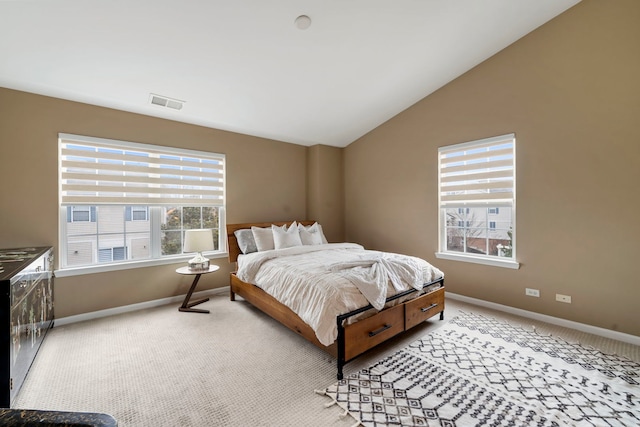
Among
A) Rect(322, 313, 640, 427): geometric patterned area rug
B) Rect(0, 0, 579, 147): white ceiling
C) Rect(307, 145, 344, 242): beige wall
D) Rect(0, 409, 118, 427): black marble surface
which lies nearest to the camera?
Rect(0, 409, 118, 427): black marble surface

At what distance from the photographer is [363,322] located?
90.5 inches

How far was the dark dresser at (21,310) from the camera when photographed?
5.79ft

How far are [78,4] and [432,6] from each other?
9.82ft

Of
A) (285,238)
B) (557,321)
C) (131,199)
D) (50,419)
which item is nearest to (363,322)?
(50,419)

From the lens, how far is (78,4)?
2.11m

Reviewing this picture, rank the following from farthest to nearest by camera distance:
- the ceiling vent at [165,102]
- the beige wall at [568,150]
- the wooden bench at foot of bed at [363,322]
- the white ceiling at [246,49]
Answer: the ceiling vent at [165,102]
the beige wall at [568,150]
the white ceiling at [246,49]
the wooden bench at foot of bed at [363,322]

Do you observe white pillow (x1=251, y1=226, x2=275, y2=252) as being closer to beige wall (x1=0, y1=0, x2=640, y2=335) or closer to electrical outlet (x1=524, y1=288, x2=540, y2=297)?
beige wall (x1=0, y1=0, x2=640, y2=335)

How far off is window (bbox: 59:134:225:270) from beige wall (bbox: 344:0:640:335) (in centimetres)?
346

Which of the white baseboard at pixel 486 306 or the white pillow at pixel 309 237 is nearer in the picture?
the white baseboard at pixel 486 306

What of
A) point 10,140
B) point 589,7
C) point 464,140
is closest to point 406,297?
point 464,140

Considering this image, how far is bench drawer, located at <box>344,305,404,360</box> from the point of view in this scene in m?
2.20

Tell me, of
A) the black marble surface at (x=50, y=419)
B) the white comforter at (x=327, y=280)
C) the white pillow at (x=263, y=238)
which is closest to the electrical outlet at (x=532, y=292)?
the white comforter at (x=327, y=280)

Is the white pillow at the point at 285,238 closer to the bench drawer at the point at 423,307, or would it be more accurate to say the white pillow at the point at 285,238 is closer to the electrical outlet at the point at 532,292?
the bench drawer at the point at 423,307

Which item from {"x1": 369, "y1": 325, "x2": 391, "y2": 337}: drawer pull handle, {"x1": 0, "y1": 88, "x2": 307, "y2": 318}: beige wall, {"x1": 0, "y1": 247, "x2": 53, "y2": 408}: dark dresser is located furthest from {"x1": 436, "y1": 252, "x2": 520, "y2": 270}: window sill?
{"x1": 0, "y1": 247, "x2": 53, "y2": 408}: dark dresser
